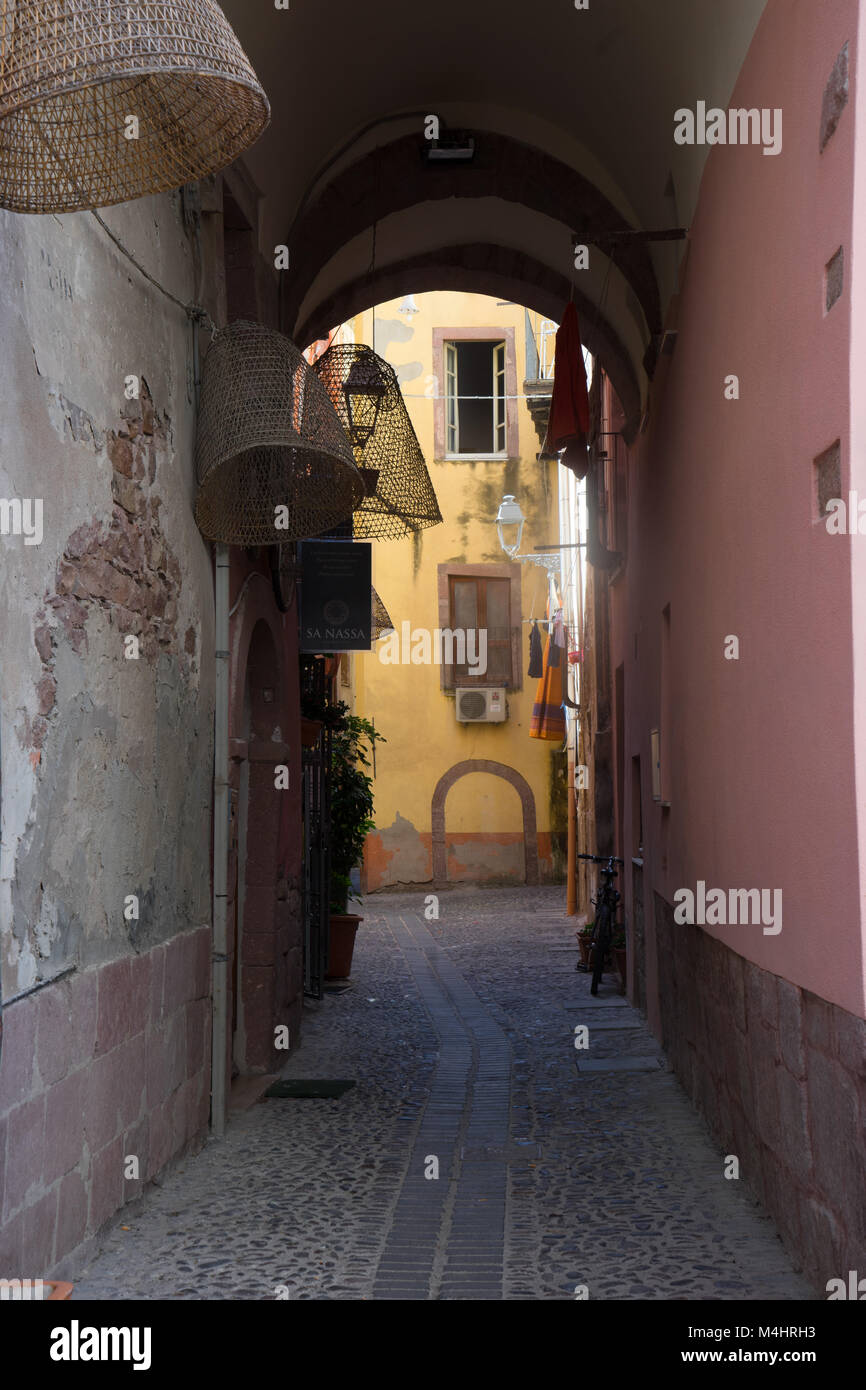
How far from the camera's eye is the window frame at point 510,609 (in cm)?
2195

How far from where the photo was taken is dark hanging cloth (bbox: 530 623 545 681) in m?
20.8

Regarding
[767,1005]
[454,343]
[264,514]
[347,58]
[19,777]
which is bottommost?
[767,1005]

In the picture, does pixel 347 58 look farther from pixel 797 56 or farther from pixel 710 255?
pixel 797 56

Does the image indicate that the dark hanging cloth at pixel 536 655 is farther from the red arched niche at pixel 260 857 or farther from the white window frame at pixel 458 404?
the red arched niche at pixel 260 857

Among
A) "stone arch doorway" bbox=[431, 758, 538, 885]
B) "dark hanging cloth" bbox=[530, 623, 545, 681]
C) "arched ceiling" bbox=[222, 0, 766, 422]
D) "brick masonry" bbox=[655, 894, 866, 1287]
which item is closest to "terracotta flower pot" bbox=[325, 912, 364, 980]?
"arched ceiling" bbox=[222, 0, 766, 422]

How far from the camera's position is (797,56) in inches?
159

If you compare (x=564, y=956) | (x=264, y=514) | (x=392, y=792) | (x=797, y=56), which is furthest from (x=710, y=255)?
(x=392, y=792)

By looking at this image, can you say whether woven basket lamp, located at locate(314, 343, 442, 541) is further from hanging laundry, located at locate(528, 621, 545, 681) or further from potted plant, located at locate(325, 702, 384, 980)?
hanging laundry, located at locate(528, 621, 545, 681)

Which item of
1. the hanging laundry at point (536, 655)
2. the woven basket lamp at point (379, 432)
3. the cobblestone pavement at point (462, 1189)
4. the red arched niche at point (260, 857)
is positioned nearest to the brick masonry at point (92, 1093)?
the cobblestone pavement at point (462, 1189)

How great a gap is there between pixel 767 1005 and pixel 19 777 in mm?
2535

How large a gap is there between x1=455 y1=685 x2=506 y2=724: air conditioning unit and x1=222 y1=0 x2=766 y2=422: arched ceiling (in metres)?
12.2

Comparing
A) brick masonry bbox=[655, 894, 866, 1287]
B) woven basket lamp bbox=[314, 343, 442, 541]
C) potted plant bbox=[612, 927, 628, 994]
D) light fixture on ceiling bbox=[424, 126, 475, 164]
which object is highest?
light fixture on ceiling bbox=[424, 126, 475, 164]

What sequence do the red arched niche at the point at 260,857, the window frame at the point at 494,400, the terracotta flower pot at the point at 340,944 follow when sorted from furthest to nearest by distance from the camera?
1. the window frame at the point at 494,400
2. the terracotta flower pot at the point at 340,944
3. the red arched niche at the point at 260,857

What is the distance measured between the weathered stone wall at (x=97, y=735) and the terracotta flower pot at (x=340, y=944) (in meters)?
5.49
